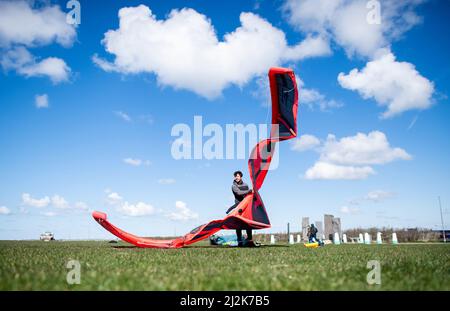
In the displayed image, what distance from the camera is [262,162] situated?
13406 mm

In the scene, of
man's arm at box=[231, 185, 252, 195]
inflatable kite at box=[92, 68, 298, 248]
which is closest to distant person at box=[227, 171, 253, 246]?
man's arm at box=[231, 185, 252, 195]

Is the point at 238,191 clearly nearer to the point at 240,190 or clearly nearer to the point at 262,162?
the point at 240,190

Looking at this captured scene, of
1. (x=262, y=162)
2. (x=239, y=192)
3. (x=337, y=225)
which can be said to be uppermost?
→ (x=262, y=162)

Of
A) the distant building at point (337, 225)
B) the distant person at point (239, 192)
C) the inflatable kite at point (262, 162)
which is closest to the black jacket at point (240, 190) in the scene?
the distant person at point (239, 192)

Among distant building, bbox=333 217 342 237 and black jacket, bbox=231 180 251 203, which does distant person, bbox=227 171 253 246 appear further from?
distant building, bbox=333 217 342 237

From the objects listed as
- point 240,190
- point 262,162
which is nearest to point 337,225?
point 262,162

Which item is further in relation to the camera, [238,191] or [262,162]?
[262,162]

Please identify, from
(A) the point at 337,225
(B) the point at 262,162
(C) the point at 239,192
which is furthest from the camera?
(A) the point at 337,225

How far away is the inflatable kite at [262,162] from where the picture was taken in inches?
458

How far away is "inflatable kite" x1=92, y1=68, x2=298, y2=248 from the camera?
1163 cm

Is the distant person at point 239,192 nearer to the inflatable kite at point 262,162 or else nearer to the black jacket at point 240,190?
the black jacket at point 240,190
